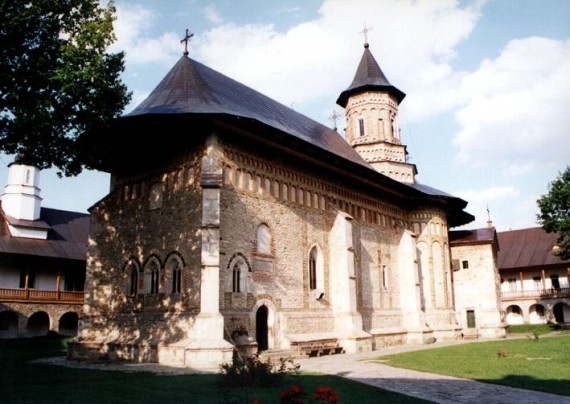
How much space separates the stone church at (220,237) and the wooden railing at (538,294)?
80.3ft

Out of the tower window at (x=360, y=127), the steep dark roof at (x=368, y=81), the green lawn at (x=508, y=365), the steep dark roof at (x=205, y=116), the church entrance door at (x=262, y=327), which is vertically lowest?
the green lawn at (x=508, y=365)

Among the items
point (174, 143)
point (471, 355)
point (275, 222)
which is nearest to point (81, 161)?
point (174, 143)

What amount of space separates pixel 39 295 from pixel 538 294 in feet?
123

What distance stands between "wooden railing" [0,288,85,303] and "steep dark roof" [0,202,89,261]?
2023 millimetres

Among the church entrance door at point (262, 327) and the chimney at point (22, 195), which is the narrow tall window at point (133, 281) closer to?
the church entrance door at point (262, 327)

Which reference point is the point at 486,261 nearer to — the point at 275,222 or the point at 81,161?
the point at 275,222

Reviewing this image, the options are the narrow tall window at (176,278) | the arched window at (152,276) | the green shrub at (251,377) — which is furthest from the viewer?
the arched window at (152,276)

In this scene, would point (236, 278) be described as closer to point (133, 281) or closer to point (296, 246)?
point (296, 246)

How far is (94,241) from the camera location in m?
18.2

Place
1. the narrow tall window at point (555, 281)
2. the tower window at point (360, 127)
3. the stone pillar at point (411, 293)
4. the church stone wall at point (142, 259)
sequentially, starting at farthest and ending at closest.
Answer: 1. the narrow tall window at point (555, 281)
2. the tower window at point (360, 127)
3. the stone pillar at point (411, 293)
4. the church stone wall at point (142, 259)

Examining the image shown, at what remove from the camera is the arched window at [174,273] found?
49.8 feet

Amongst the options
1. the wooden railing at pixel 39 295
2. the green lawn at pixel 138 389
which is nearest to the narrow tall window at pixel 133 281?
the green lawn at pixel 138 389

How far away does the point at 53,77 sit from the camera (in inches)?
414

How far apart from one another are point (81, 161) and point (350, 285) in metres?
11.1
